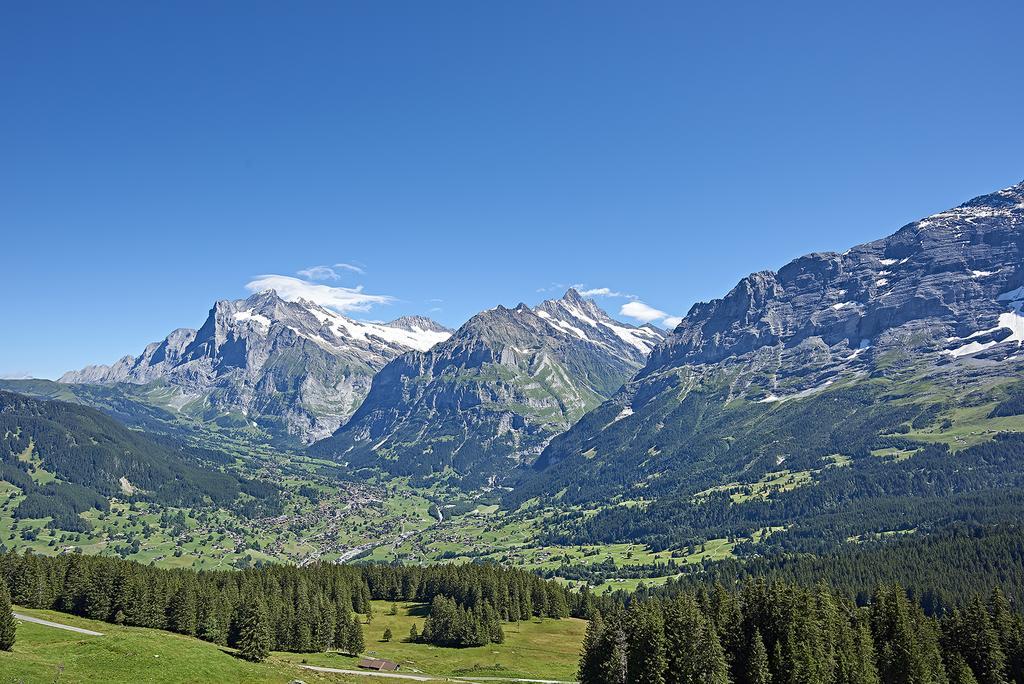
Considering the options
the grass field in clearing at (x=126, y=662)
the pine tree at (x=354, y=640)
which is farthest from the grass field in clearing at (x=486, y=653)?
the grass field in clearing at (x=126, y=662)

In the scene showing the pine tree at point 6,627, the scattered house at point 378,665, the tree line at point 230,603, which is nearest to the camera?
the pine tree at point 6,627

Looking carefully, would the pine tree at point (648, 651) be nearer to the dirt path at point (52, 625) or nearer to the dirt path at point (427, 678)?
the dirt path at point (427, 678)

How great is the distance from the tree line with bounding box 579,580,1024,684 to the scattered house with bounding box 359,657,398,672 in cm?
3479

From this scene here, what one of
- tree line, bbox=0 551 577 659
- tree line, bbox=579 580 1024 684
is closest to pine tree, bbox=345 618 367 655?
tree line, bbox=0 551 577 659

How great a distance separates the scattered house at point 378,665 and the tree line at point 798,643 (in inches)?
1370

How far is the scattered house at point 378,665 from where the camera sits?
108 meters

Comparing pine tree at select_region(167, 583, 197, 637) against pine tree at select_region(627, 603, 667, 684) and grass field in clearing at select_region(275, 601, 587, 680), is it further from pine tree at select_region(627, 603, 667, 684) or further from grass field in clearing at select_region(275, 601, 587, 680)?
pine tree at select_region(627, 603, 667, 684)

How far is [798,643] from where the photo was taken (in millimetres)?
84625

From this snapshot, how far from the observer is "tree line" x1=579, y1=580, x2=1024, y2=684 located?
3248 inches

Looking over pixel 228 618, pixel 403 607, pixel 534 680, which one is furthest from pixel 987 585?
pixel 228 618

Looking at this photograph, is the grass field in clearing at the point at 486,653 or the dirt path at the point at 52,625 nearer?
the dirt path at the point at 52,625

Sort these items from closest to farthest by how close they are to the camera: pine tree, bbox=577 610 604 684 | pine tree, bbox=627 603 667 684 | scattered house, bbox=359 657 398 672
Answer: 1. pine tree, bbox=627 603 667 684
2. pine tree, bbox=577 610 604 684
3. scattered house, bbox=359 657 398 672

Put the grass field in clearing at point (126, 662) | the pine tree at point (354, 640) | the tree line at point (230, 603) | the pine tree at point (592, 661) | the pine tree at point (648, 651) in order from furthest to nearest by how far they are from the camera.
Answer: the pine tree at point (354, 640) < the tree line at point (230, 603) < the pine tree at point (592, 661) < the pine tree at point (648, 651) < the grass field in clearing at point (126, 662)

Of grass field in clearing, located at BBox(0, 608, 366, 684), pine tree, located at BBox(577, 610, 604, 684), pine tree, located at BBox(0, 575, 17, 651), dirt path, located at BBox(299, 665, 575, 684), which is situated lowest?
dirt path, located at BBox(299, 665, 575, 684)
